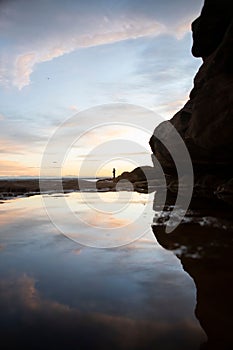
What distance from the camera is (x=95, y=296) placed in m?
3.03

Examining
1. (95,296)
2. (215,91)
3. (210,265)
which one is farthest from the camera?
(215,91)

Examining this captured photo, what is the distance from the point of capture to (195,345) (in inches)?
82.4

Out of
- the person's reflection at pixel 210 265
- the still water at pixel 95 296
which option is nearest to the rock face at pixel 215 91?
the person's reflection at pixel 210 265

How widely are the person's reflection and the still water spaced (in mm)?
112

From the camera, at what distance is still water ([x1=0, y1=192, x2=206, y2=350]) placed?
7.31 ft

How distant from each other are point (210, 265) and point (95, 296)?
5.96 feet

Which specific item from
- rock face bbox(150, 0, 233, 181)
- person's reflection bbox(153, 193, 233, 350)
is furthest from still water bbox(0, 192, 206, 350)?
rock face bbox(150, 0, 233, 181)

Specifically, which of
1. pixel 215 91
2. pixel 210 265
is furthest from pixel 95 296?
pixel 215 91

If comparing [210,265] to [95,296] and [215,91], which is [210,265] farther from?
[215,91]

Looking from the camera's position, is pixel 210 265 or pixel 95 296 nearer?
pixel 95 296

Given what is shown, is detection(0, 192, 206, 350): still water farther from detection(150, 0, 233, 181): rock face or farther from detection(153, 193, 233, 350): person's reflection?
detection(150, 0, 233, 181): rock face

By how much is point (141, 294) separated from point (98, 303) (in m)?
0.52

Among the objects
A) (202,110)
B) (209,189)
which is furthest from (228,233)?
(209,189)

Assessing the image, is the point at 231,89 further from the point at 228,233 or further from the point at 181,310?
the point at 181,310
